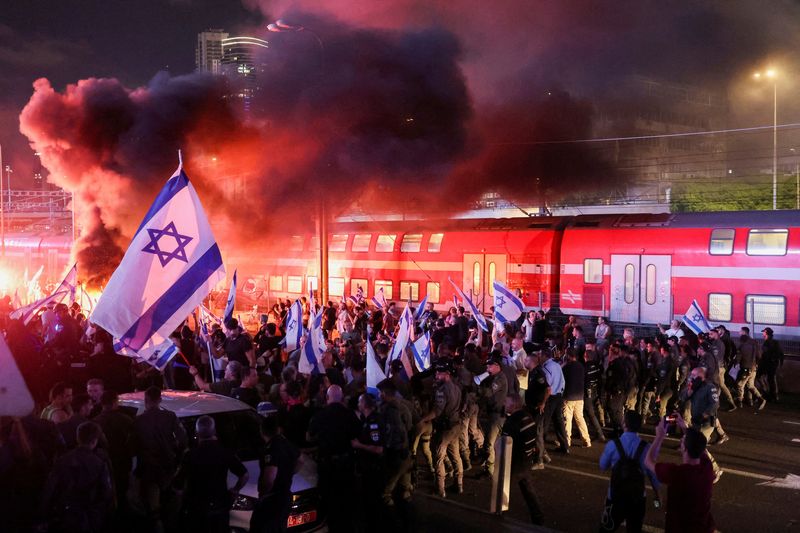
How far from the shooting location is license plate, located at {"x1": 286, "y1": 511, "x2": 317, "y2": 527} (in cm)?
633

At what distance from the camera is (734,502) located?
8.20 m

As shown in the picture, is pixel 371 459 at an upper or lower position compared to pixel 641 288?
lower

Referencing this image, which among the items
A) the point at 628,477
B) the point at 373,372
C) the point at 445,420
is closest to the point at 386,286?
the point at 373,372

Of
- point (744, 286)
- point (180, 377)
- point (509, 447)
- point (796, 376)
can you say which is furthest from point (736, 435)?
point (180, 377)

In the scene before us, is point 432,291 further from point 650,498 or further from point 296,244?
point 650,498

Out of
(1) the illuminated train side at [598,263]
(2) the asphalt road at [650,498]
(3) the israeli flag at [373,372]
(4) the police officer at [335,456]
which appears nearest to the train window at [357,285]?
(1) the illuminated train side at [598,263]

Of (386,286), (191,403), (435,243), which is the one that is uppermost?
(435,243)

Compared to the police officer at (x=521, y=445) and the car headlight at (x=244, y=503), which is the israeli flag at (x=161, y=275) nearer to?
the car headlight at (x=244, y=503)

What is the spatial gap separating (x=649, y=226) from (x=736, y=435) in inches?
352

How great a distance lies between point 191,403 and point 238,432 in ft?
1.87

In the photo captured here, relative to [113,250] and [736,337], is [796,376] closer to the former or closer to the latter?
[736,337]

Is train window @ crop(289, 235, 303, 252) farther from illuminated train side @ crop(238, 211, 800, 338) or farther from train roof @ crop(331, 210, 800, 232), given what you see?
train roof @ crop(331, 210, 800, 232)

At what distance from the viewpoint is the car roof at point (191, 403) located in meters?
6.99

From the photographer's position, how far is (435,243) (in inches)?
944
